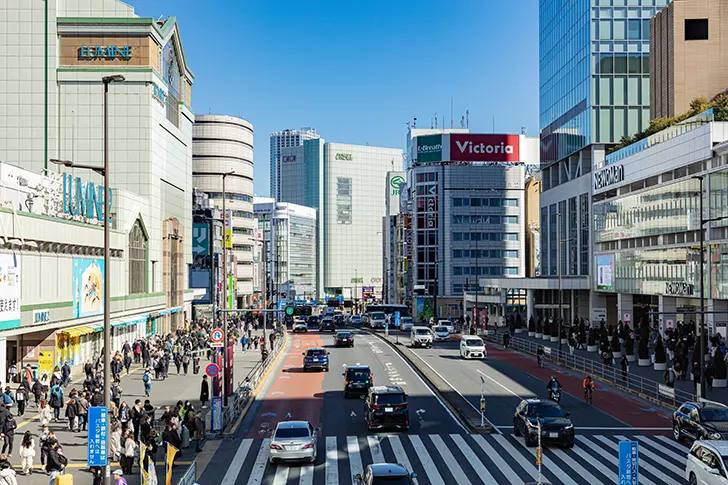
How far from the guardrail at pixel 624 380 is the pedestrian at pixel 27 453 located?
26.8 m

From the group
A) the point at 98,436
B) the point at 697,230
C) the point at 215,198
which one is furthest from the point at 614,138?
the point at 215,198

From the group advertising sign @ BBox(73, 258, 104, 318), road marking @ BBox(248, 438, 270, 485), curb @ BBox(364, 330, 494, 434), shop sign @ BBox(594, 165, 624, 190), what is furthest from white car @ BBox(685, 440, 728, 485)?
shop sign @ BBox(594, 165, 624, 190)

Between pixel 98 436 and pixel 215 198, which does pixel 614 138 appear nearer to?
pixel 98 436

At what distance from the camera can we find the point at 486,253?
14725 cm

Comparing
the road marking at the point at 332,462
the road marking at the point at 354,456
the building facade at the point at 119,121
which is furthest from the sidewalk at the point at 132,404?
the building facade at the point at 119,121

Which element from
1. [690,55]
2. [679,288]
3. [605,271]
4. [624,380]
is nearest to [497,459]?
[624,380]

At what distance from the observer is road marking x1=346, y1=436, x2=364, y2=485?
26.1m

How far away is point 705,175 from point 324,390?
108ft

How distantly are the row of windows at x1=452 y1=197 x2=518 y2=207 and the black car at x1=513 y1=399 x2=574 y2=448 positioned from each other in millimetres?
117426

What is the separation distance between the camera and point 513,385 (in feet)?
156

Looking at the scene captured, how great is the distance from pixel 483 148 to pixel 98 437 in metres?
132

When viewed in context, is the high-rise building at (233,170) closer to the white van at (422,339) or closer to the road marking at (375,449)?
the white van at (422,339)

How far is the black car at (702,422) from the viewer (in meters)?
27.8

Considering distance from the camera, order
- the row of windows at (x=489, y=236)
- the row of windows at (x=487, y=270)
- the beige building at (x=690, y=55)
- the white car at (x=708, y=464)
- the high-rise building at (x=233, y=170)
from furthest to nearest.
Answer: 1. the high-rise building at (x=233, y=170)
2. the row of windows at (x=489, y=236)
3. the row of windows at (x=487, y=270)
4. the beige building at (x=690, y=55)
5. the white car at (x=708, y=464)
